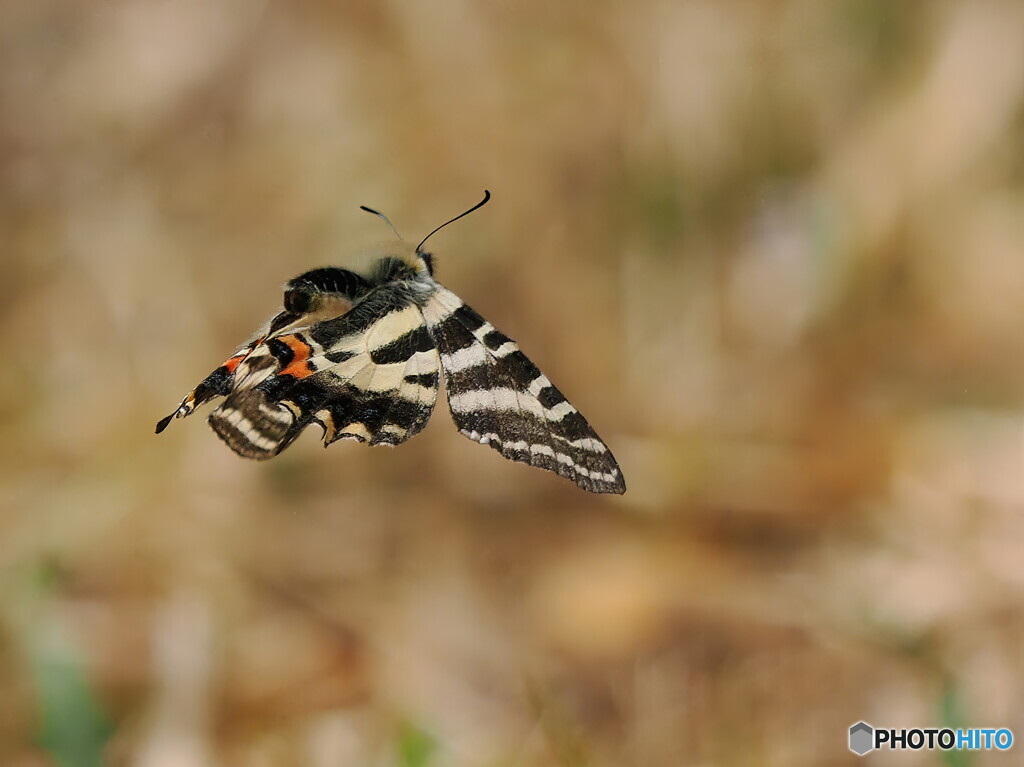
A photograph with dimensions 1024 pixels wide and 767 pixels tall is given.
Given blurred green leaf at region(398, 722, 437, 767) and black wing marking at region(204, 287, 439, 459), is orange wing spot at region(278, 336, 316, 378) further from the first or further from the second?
blurred green leaf at region(398, 722, 437, 767)

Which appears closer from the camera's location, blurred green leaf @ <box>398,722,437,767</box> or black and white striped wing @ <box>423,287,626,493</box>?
black and white striped wing @ <box>423,287,626,493</box>

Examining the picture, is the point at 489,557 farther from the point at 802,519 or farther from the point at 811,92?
the point at 811,92

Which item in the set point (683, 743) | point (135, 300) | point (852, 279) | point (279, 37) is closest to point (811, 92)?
point (852, 279)

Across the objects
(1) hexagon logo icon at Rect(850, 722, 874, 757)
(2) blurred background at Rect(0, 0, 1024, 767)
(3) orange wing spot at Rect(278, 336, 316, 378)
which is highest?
(2) blurred background at Rect(0, 0, 1024, 767)

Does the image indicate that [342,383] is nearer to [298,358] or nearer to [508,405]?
[298,358]

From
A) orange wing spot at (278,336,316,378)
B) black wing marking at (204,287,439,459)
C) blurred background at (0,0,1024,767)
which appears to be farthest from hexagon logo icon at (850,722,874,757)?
orange wing spot at (278,336,316,378)

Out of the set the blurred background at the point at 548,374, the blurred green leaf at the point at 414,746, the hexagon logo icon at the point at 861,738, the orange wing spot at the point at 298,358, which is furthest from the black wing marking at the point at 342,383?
the hexagon logo icon at the point at 861,738
